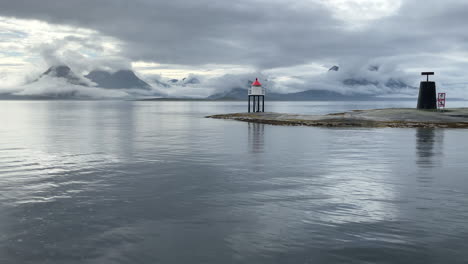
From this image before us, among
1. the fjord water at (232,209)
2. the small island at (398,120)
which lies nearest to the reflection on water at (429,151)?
the fjord water at (232,209)

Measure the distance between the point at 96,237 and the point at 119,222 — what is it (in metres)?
1.54

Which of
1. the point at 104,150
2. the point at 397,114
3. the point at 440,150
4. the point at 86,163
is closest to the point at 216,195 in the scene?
the point at 86,163

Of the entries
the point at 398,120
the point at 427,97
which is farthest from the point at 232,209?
the point at 427,97

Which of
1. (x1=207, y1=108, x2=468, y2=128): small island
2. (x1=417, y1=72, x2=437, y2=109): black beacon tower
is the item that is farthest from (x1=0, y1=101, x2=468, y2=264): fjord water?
(x1=417, y1=72, x2=437, y2=109): black beacon tower

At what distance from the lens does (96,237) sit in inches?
494

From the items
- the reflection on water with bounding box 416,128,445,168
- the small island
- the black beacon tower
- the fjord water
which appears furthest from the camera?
the black beacon tower

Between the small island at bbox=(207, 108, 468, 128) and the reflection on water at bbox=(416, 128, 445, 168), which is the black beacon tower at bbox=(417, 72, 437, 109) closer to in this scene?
the small island at bbox=(207, 108, 468, 128)

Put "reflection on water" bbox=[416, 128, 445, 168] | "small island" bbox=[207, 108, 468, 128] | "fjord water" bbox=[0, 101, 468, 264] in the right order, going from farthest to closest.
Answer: "small island" bbox=[207, 108, 468, 128], "reflection on water" bbox=[416, 128, 445, 168], "fjord water" bbox=[0, 101, 468, 264]

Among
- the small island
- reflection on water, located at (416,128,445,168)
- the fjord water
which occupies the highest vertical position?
the small island

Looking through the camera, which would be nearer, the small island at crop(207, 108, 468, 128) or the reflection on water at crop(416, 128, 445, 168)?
the reflection on water at crop(416, 128, 445, 168)

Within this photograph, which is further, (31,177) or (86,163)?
(86,163)

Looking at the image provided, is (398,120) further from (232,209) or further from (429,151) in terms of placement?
(232,209)

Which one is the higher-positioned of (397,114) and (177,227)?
(397,114)

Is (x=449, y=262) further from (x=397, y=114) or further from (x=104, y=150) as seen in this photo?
(x=397, y=114)
